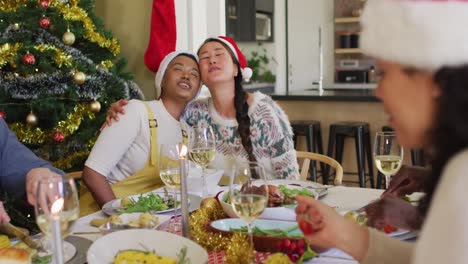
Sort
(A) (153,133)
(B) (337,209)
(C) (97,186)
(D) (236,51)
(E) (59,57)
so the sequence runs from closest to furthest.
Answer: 1. (B) (337,209)
2. (C) (97,186)
3. (A) (153,133)
4. (D) (236,51)
5. (E) (59,57)

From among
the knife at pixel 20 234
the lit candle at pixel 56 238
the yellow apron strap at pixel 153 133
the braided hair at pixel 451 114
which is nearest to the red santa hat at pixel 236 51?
the yellow apron strap at pixel 153 133

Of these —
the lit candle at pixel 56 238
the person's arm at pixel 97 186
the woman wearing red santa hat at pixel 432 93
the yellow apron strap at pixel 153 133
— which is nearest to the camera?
the woman wearing red santa hat at pixel 432 93

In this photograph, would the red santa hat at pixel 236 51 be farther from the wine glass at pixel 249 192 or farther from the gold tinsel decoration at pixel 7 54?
the wine glass at pixel 249 192

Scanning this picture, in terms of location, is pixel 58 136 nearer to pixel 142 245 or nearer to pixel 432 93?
pixel 142 245

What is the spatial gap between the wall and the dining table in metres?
1.73

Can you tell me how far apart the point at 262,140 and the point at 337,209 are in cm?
80

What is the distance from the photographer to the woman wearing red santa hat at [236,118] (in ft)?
7.52

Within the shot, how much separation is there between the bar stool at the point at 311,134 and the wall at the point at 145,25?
1.21m

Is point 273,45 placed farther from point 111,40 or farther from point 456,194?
point 456,194

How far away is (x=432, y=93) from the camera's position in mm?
696

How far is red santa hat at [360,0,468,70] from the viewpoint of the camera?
70cm

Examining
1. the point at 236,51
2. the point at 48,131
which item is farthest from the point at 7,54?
the point at 236,51

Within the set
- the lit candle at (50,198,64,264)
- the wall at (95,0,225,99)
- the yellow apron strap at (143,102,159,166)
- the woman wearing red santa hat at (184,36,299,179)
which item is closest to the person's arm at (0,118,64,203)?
the yellow apron strap at (143,102,159,166)

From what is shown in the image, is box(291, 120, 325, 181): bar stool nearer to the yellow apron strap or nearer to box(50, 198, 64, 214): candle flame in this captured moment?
the yellow apron strap
